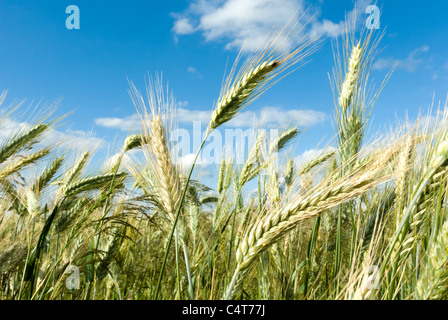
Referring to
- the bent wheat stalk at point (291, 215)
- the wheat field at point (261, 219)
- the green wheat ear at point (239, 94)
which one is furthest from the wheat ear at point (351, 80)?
the bent wheat stalk at point (291, 215)

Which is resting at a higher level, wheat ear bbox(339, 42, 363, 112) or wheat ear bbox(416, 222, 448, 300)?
wheat ear bbox(339, 42, 363, 112)

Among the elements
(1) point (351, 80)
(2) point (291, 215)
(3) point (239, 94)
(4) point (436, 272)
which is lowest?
(4) point (436, 272)

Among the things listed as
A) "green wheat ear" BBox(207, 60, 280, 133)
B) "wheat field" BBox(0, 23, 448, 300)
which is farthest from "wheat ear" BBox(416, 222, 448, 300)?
"green wheat ear" BBox(207, 60, 280, 133)

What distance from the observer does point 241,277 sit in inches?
55.5

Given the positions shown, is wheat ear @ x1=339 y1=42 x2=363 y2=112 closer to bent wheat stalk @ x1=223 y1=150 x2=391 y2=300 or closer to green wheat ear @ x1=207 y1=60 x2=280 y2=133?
green wheat ear @ x1=207 y1=60 x2=280 y2=133

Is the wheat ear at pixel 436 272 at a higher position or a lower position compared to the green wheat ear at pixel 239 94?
lower

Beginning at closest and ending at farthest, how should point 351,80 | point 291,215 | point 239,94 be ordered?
point 291,215
point 239,94
point 351,80

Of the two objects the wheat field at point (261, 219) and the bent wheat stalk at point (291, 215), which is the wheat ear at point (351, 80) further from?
the bent wheat stalk at point (291, 215)

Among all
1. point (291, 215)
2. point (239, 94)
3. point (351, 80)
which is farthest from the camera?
point (351, 80)

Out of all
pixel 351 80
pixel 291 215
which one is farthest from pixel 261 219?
pixel 351 80

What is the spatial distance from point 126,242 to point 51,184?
2.85ft

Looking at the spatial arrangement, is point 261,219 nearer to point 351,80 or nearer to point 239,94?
point 239,94
